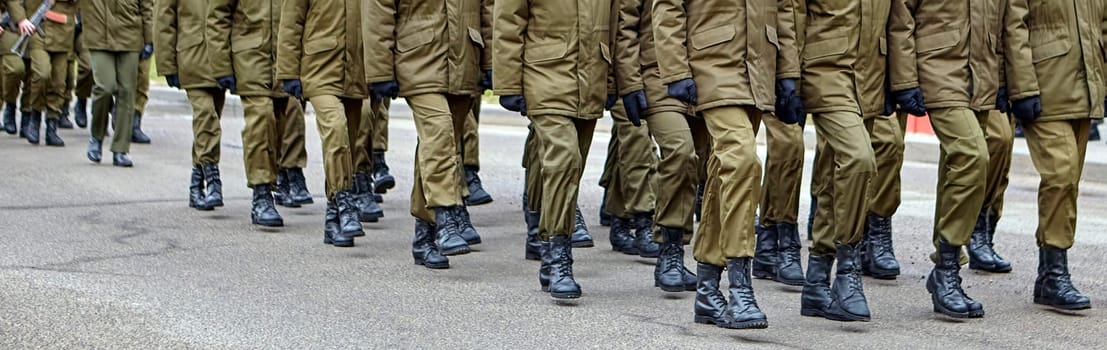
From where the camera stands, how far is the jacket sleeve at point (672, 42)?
21.6 feet

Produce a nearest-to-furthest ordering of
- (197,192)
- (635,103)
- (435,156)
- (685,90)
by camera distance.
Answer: (685,90)
(635,103)
(435,156)
(197,192)

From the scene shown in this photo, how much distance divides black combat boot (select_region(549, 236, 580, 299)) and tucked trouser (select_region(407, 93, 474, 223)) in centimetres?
86

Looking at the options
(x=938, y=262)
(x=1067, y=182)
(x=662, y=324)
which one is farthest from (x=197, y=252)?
(x=1067, y=182)

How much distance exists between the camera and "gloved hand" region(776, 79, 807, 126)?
6.72 meters

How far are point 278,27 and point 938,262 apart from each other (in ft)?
13.8

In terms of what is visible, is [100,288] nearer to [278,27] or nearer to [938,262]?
[278,27]

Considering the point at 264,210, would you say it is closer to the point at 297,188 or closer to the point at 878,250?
the point at 297,188

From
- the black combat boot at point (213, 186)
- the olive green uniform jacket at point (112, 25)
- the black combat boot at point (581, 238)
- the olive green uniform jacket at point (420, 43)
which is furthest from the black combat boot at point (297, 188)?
the olive green uniform jacket at point (420, 43)

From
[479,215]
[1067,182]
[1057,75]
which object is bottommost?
[479,215]

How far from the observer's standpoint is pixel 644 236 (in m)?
8.74

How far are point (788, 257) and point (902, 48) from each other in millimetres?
1298

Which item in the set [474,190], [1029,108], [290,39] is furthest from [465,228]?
[1029,108]

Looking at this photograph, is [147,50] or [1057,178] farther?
[147,50]

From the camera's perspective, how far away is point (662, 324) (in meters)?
6.63
